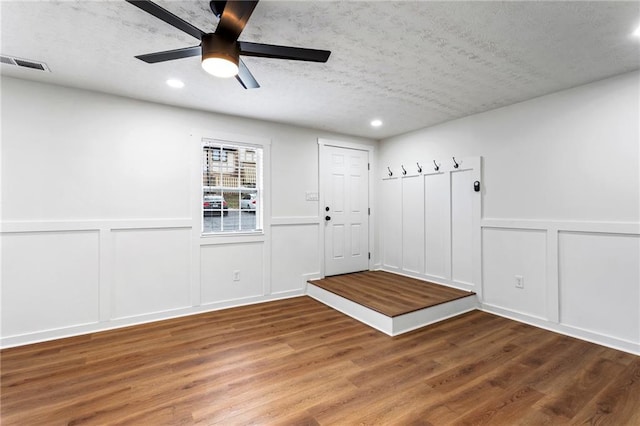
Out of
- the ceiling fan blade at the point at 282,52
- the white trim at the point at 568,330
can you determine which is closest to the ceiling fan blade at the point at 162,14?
the ceiling fan blade at the point at 282,52

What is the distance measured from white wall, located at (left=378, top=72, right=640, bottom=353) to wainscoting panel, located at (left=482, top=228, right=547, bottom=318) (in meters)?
0.01

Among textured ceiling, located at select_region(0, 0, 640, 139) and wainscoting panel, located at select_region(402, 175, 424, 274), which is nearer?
textured ceiling, located at select_region(0, 0, 640, 139)

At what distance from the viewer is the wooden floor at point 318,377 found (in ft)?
6.15

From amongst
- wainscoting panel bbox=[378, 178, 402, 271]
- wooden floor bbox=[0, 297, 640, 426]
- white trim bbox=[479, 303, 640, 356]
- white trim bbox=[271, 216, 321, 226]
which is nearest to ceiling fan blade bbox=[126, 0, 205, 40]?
wooden floor bbox=[0, 297, 640, 426]

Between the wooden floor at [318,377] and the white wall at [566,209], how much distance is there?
0.37 m

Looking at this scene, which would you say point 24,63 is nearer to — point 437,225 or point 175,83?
point 175,83

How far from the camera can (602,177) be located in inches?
112

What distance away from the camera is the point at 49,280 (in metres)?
2.94

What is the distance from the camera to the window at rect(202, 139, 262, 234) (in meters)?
3.79

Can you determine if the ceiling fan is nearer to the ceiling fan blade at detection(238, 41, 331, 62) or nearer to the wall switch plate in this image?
the ceiling fan blade at detection(238, 41, 331, 62)

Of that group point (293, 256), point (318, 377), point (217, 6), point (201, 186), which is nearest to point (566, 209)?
point (318, 377)

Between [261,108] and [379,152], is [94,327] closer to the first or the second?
[261,108]

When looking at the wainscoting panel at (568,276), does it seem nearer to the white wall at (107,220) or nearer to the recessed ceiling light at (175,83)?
the white wall at (107,220)

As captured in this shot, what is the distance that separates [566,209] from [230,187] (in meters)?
3.84
